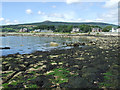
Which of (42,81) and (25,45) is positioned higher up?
(25,45)

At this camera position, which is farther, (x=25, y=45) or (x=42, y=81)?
(x=25, y=45)

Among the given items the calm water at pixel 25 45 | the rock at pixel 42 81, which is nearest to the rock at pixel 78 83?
the rock at pixel 42 81

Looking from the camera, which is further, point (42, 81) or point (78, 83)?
point (42, 81)

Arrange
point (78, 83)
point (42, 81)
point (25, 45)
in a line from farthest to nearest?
point (25, 45), point (42, 81), point (78, 83)

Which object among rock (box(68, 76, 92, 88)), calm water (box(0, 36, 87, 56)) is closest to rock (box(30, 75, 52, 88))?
rock (box(68, 76, 92, 88))

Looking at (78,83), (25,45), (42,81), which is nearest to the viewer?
(78,83)

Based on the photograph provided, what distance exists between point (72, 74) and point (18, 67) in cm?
558

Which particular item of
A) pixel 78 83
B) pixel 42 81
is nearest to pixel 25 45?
pixel 42 81

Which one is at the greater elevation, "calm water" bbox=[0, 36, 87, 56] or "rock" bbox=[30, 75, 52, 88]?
"calm water" bbox=[0, 36, 87, 56]

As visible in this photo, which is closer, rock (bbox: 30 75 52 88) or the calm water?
rock (bbox: 30 75 52 88)

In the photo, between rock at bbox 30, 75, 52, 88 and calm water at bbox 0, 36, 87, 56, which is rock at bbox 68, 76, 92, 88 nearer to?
rock at bbox 30, 75, 52, 88

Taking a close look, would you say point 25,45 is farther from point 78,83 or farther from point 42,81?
point 78,83

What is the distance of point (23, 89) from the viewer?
8289 millimetres

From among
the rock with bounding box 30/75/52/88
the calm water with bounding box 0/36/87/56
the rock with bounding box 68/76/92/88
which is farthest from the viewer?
the calm water with bounding box 0/36/87/56
